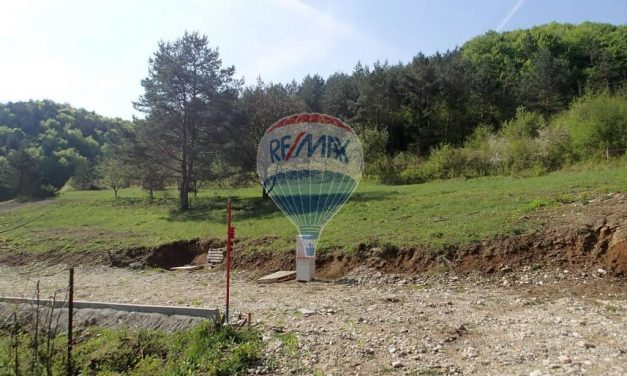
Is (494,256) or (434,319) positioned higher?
(494,256)

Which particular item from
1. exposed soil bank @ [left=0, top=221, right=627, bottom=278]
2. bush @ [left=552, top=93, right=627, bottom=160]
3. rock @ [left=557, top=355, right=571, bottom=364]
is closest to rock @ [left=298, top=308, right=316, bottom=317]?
exposed soil bank @ [left=0, top=221, right=627, bottom=278]

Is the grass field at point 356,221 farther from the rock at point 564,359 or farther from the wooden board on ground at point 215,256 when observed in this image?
the rock at point 564,359

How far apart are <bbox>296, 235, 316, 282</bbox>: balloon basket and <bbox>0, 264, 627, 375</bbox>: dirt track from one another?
379 millimetres

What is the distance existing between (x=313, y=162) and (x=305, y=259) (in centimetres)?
282

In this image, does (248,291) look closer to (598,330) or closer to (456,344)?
(456,344)

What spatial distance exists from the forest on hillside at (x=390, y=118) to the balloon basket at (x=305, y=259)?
56.4ft

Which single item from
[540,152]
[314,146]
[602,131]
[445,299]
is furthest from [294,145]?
[602,131]

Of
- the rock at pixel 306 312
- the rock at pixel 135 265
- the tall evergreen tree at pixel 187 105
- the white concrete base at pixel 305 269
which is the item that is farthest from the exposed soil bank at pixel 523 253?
the tall evergreen tree at pixel 187 105

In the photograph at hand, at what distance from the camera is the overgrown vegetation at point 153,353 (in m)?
7.11

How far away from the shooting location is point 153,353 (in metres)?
8.07

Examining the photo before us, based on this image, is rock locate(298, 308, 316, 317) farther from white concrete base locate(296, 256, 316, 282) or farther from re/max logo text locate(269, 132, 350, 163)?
re/max logo text locate(269, 132, 350, 163)

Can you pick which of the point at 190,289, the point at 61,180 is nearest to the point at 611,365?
the point at 190,289

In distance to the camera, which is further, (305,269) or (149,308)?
(305,269)

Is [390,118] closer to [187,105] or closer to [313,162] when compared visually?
[187,105]
